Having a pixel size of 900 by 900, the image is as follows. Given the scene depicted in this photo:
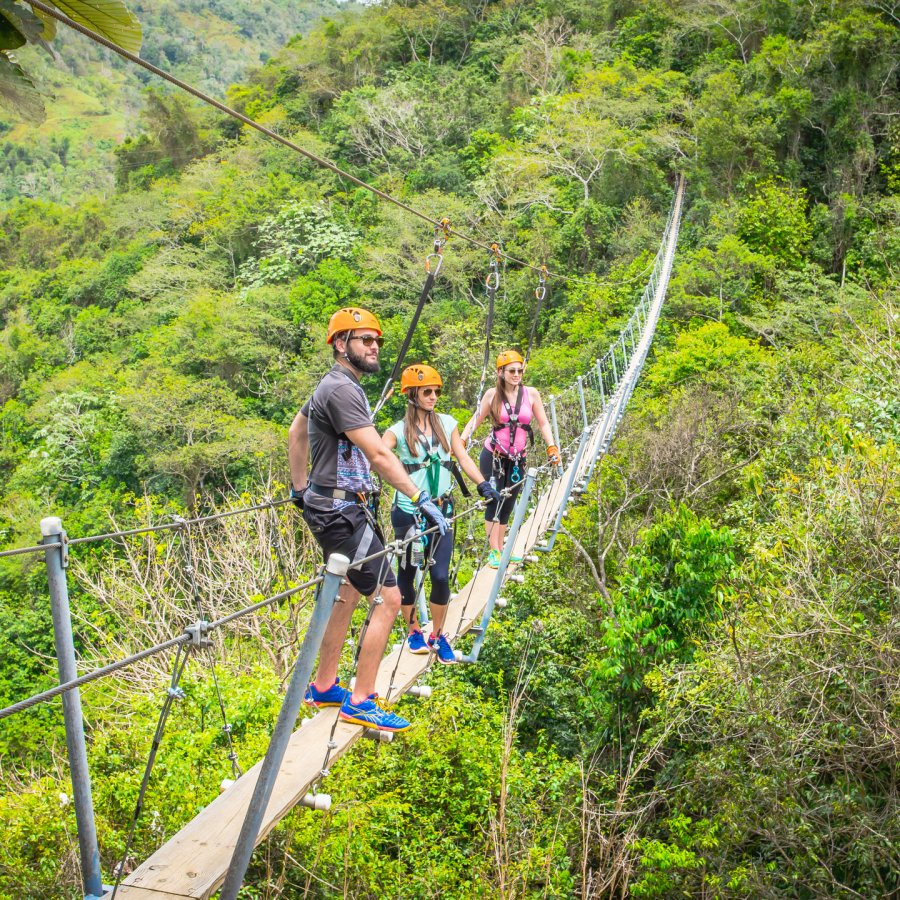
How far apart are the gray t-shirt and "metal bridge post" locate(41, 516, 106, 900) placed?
742mm

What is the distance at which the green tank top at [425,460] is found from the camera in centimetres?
289

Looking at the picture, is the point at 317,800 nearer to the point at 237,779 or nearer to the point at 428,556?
the point at 237,779

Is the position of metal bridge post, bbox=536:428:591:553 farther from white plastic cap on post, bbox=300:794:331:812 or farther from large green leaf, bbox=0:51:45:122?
large green leaf, bbox=0:51:45:122

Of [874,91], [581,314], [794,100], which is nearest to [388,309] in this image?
[581,314]

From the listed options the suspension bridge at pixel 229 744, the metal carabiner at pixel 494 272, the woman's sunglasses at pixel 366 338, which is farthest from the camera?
the metal carabiner at pixel 494 272

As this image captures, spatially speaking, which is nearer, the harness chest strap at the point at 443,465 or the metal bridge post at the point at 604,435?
the harness chest strap at the point at 443,465

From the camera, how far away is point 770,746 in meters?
4.29

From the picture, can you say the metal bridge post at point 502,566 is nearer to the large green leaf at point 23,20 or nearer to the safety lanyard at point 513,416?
the safety lanyard at point 513,416

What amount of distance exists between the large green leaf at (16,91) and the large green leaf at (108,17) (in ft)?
0.27

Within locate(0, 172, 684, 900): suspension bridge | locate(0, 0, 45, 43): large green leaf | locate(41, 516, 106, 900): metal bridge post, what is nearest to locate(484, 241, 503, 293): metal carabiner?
locate(0, 172, 684, 900): suspension bridge

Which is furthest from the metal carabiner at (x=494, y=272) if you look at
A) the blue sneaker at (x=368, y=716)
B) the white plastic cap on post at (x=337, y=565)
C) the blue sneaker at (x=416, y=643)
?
the white plastic cap on post at (x=337, y=565)

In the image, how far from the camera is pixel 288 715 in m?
1.58

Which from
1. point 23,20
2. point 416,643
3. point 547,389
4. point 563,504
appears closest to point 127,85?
point 547,389

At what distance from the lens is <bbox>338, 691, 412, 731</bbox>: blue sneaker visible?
239 centimetres
